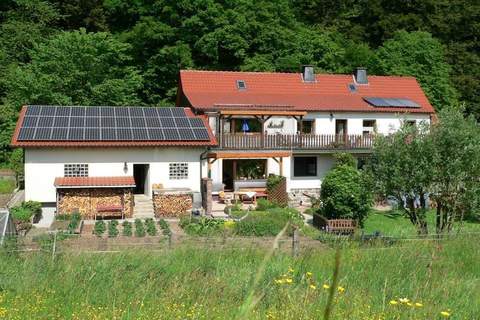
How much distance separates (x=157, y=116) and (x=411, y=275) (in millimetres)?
22468

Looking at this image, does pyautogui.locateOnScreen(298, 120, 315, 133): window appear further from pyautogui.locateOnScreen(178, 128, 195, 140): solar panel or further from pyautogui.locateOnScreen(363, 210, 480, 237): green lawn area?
pyautogui.locateOnScreen(178, 128, 195, 140): solar panel

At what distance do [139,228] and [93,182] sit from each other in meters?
4.74

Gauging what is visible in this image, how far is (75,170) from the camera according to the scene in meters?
25.6

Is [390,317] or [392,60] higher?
[392,60]

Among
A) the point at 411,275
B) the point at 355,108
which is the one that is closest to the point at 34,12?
the point at 355,108

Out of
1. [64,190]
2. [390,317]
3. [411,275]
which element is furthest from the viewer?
[64,190]

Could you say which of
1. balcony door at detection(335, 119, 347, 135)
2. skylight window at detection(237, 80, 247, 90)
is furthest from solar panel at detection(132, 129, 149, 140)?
balcony door at detection(335, 119, 347, 135)

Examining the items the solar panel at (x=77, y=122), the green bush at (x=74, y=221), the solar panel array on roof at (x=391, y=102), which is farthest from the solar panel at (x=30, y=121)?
the solar panel array on roof at (x=391, y=102)

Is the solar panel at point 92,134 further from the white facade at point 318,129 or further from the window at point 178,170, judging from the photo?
the white facade at point 318,129

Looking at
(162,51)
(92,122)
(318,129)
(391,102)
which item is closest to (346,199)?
(318,129)

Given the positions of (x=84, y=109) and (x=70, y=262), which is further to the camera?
(x=84, y=109)

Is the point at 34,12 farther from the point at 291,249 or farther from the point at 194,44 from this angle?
the point at 291,249

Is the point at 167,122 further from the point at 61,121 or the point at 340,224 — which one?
the point at 340,224

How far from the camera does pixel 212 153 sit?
28.4 metres
